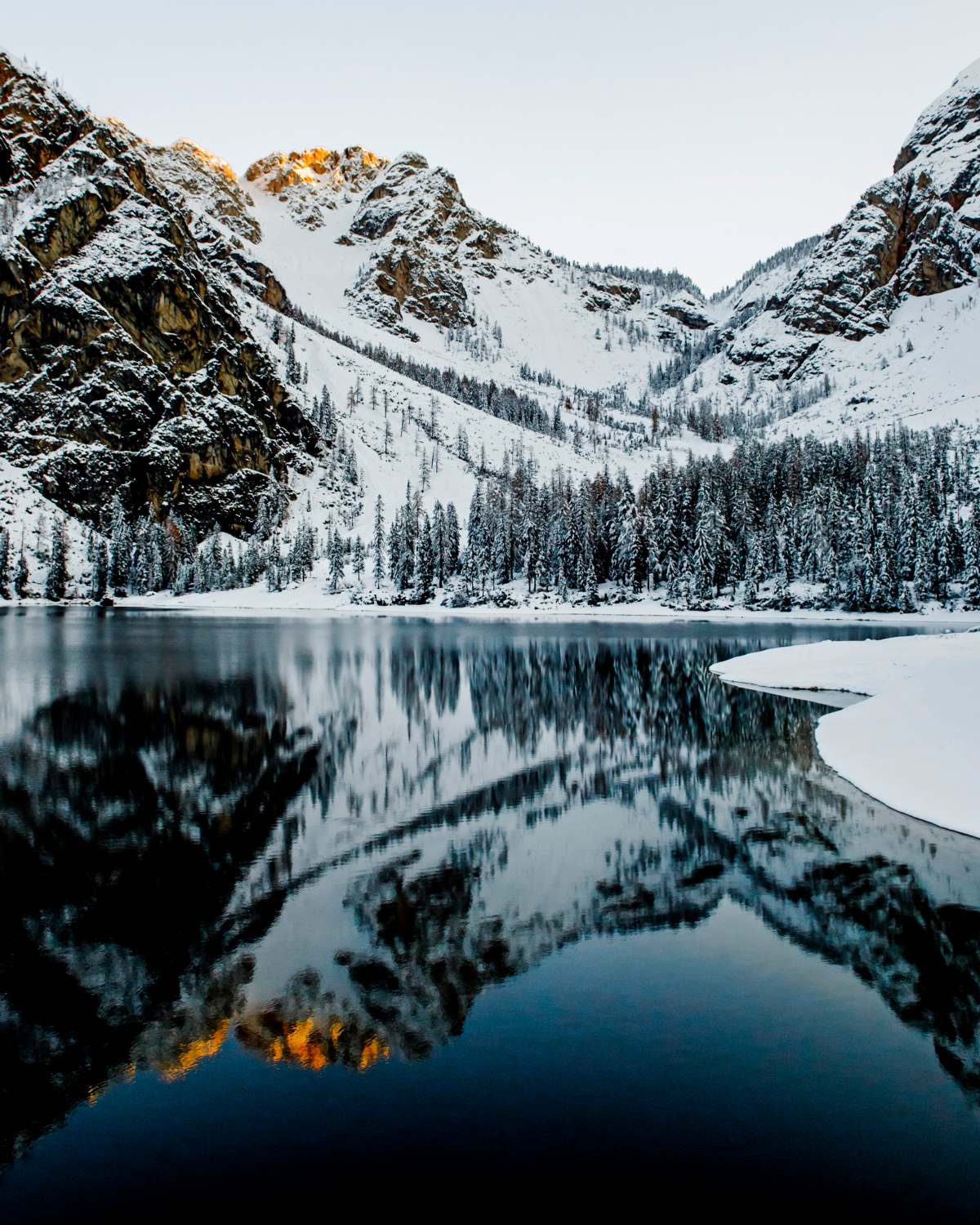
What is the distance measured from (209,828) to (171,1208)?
10.9 metres

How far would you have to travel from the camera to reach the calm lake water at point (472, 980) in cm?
734

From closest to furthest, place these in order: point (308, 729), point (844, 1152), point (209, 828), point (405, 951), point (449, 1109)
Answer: point (844, 1152), point (449, 1109), point (405, 951), point (209, 828), point (308, 729)

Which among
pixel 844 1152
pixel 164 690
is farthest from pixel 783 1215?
pixel 164 690

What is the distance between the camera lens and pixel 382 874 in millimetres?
14617

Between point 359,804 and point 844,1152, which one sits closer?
point 844,1152

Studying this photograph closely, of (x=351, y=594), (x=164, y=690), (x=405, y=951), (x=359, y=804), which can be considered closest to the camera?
(x=405, y=951)

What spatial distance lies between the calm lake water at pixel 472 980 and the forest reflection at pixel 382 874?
74mm

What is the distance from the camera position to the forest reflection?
9.73m

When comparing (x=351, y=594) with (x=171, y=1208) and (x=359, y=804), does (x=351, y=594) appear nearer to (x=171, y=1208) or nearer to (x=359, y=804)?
(x=359, y=804)

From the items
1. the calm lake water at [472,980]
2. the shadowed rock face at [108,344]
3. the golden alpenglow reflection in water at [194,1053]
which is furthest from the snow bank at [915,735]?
the shadowed rock face at [108,344]

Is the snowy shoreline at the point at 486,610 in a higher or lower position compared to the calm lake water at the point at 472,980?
higher

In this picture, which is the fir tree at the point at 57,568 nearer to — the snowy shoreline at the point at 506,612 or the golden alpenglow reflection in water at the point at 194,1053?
the snowy shoreline at the point at 506,612

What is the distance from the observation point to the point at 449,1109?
8055 mm

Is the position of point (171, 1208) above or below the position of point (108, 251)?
below
